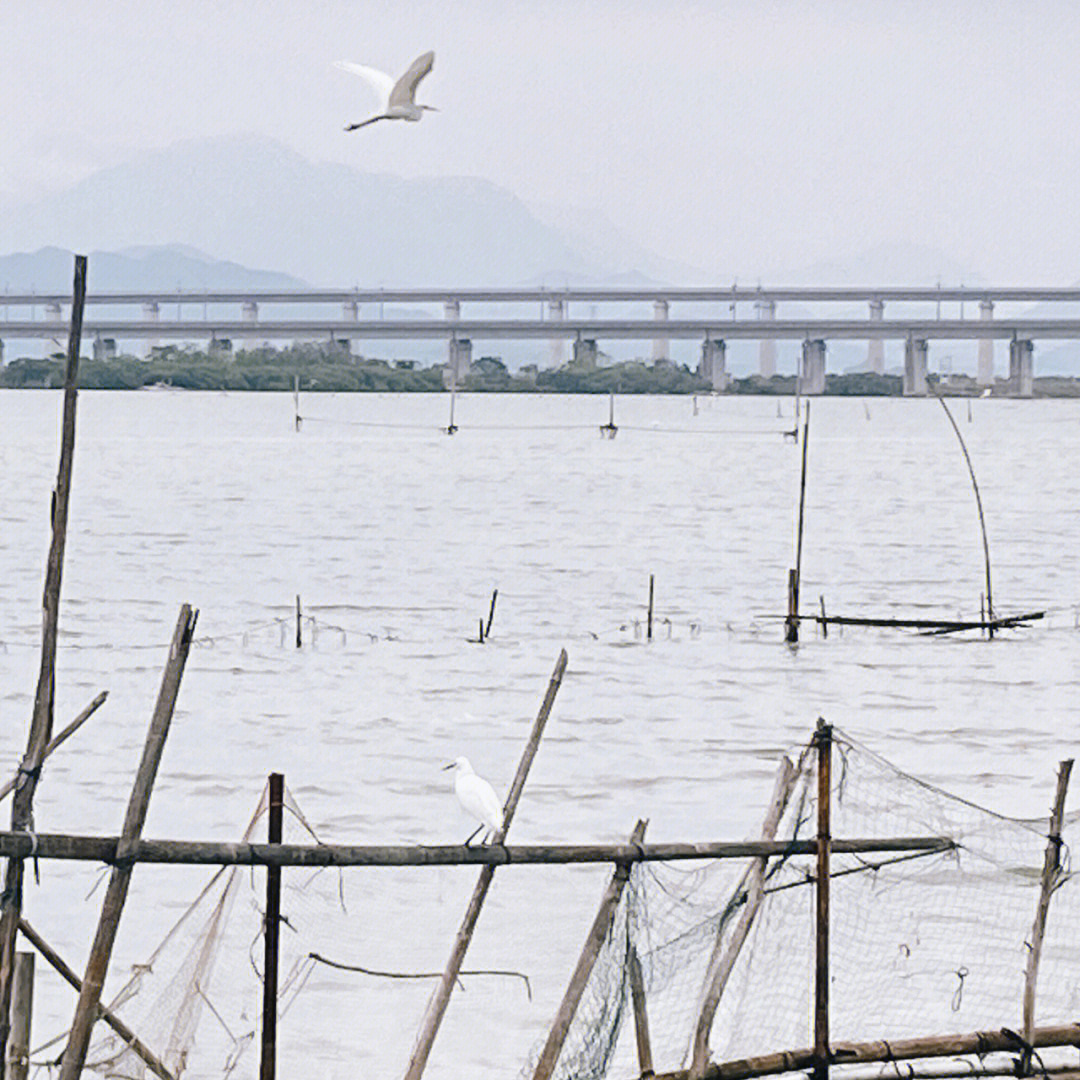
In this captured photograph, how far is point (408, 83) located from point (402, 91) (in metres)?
0.03

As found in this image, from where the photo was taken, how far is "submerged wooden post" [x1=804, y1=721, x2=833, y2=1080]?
4.93 m

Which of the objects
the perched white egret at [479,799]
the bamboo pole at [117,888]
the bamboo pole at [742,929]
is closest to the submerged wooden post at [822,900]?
the bamboo pole at [742,929]

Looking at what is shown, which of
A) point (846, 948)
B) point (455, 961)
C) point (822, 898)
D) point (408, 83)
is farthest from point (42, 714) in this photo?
point (846, 948)

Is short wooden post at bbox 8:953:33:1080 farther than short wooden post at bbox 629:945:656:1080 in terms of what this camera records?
No

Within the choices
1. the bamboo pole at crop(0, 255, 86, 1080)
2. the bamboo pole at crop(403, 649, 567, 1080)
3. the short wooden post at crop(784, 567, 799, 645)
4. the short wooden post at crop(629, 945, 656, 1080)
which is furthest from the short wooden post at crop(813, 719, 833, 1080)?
the short wooden post at crop(784, 567, 799, 645)

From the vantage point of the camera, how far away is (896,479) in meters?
50.1

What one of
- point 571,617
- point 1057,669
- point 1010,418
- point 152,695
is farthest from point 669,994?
point 1010,418

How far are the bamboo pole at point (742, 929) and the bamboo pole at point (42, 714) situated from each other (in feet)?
5.09

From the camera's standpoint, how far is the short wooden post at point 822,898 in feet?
16.2

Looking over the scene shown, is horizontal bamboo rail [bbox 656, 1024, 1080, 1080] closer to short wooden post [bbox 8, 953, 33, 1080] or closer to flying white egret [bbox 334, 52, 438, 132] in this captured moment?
short wooden post [bbox 8, 953, 33, 1080]

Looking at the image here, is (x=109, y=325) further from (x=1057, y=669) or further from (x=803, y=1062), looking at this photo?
(x=803, y=1062)

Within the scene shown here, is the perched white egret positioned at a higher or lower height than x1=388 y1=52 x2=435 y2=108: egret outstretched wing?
lower

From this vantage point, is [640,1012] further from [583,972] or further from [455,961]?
[455,961]

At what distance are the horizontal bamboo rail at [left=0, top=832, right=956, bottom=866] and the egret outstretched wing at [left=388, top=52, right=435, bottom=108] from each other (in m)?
3.06
